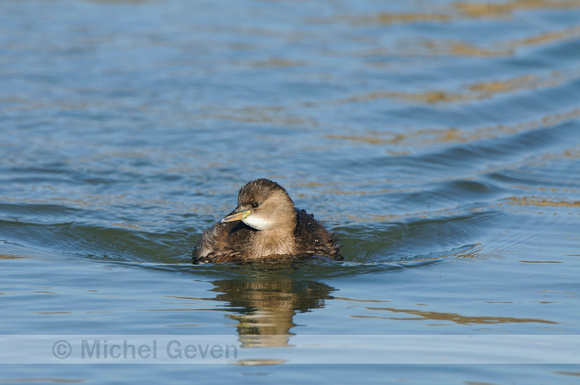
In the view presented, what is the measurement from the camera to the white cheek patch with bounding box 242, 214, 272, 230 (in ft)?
31.2

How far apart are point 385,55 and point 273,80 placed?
3592mm

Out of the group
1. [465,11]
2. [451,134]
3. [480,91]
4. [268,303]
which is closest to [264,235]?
[268,303]

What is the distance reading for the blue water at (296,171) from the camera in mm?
7672

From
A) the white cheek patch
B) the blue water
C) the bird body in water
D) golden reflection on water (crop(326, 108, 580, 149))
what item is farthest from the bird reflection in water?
golden reflection on water (crop(326, 108, 580, 149))

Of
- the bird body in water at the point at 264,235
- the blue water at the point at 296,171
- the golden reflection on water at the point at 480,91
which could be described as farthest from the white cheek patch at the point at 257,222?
the golden reflection on water at the point at 480,91

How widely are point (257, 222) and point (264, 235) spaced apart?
0.21 metres

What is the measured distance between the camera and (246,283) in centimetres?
903

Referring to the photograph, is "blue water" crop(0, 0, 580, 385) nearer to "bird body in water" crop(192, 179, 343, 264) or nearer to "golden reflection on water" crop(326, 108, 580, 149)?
"golden reflection on water" crop(326, 108, 580, 149)

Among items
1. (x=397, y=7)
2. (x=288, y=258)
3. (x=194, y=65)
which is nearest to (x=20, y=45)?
(x=194, y=65)

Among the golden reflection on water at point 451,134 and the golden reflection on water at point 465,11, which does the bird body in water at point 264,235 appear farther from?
the golden reflection on water at point 465,11

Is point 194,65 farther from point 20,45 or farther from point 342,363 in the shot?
point 342,363

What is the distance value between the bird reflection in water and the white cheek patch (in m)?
0.67

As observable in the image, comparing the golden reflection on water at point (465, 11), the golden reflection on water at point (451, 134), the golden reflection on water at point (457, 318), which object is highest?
the golden reflection on water at point (465, 11)

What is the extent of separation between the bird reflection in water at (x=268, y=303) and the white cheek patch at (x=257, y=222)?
2.20 feet
